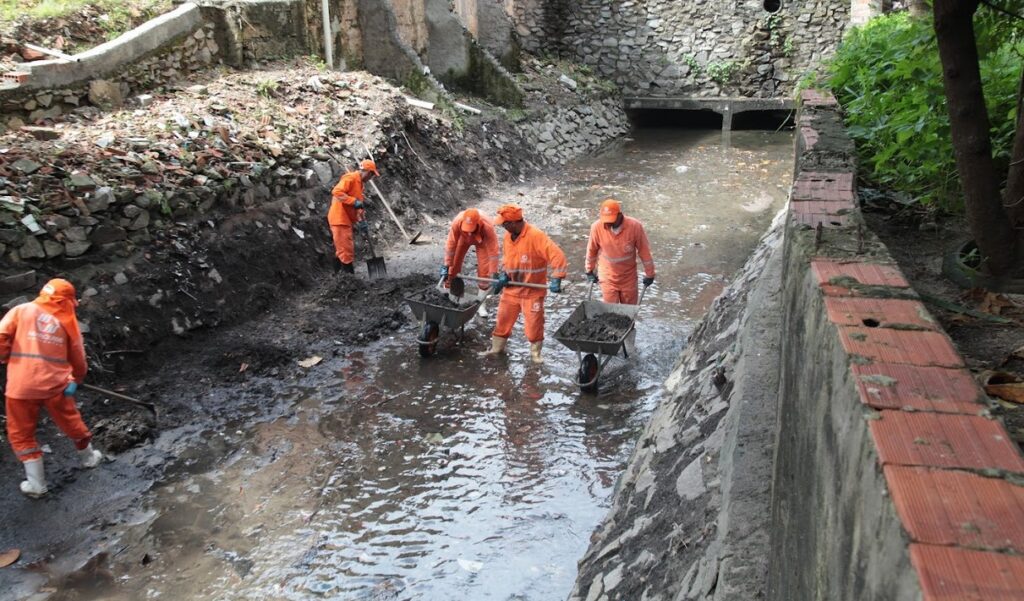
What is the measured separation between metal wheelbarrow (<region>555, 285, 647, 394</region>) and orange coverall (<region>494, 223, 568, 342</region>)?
18.0 inches

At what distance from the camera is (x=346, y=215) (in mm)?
9953

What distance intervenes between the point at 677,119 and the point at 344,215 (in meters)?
16.2

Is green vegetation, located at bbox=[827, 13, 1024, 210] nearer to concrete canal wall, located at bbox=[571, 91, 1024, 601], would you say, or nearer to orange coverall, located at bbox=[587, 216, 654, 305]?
concrete canal wall, located at bbox=[571, 91, 1024, 601]

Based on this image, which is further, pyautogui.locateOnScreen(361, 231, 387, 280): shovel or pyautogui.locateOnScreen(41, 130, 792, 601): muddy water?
pyautogui.locateOnScreen(361, 231, 387, 280): shovel

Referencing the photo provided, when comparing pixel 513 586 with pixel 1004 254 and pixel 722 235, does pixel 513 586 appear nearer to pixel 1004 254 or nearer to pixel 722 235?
pixel 1004 254

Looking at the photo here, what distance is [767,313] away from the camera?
4.85m

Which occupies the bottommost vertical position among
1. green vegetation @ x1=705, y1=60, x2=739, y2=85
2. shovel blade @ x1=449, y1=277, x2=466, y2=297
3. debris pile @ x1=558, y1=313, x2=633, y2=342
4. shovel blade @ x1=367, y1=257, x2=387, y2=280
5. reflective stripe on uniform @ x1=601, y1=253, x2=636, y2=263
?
shovel blade @ x1=367, y1=257, x2=387, y2=280

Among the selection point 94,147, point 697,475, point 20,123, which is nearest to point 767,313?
point 697,475

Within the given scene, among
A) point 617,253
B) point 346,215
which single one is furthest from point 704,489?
point 346,215

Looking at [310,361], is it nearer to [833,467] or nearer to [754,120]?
[833,467]

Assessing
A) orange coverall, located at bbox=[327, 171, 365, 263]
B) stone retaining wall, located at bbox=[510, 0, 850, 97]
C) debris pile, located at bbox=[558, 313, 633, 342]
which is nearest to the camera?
debris pile, located at bbox=[558, 313, 633, 342]

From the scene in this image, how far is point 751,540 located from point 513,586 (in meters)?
2.17

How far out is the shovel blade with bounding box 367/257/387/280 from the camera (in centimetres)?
1018

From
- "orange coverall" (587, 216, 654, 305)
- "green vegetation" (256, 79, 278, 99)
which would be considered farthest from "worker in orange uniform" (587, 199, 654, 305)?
"green vegetation" (256, 79, 278, 99)
